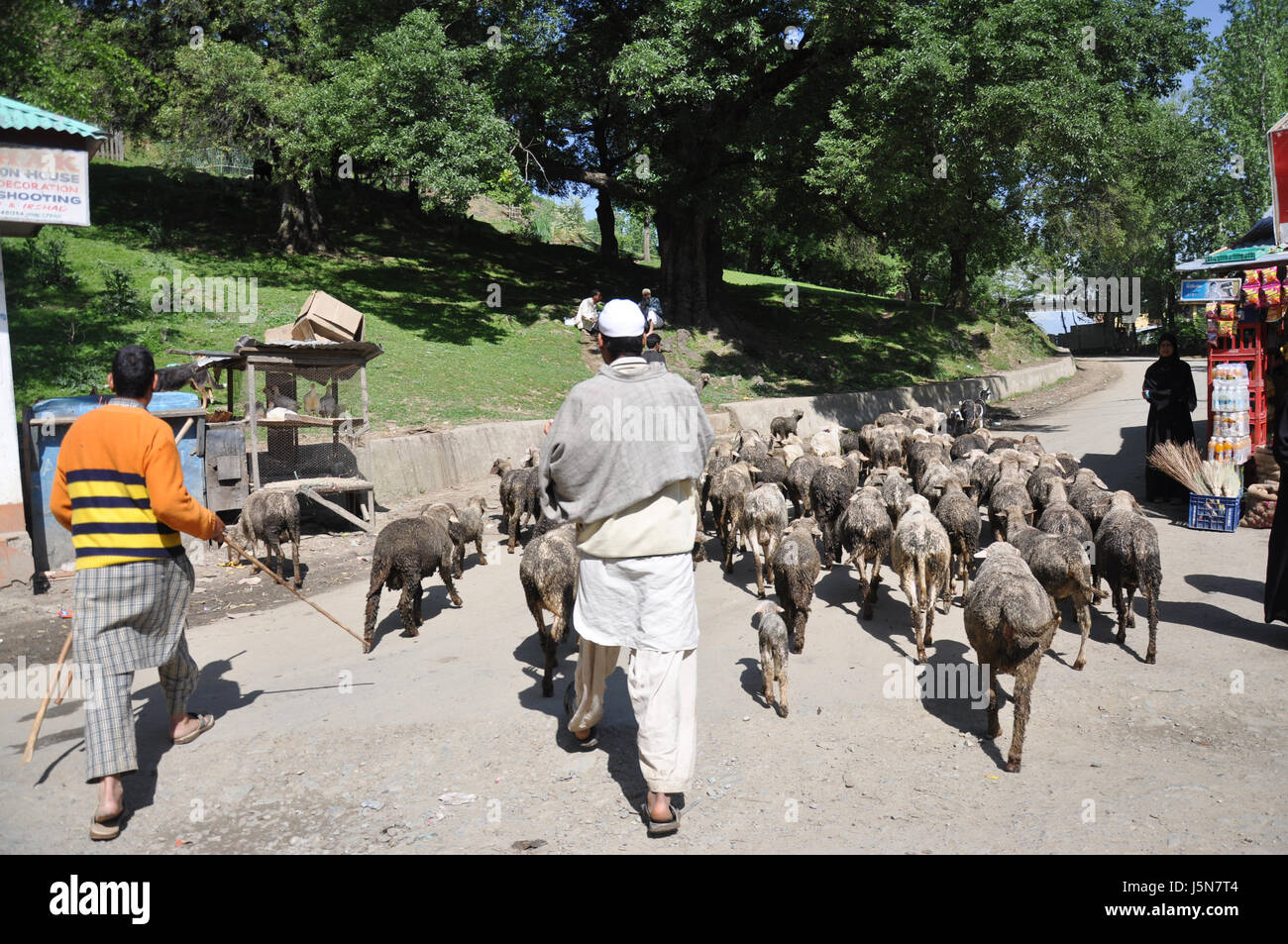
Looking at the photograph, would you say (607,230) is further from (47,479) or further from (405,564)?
(405,564)

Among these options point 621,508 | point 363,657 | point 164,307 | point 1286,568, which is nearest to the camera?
point 621,508

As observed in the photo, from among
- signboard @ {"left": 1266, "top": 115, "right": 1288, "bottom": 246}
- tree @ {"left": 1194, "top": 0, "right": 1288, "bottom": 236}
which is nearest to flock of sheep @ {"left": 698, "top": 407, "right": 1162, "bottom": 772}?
signboard @ {"left": 1266, "top": 115, "right": 1288, "bottom": 246}

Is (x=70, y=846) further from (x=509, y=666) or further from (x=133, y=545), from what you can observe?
(x=509, y=666)

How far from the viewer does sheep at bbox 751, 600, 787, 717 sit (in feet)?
18.1

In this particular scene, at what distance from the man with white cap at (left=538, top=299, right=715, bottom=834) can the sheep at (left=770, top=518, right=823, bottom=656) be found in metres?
2.26

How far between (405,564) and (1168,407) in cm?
961

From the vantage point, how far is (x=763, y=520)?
7.96 meters

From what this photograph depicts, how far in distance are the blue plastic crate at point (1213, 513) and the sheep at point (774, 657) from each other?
6.78 meters

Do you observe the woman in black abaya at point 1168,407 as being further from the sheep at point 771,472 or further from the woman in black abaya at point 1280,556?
the woman in black abaya at point 1280,556

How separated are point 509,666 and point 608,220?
29376mm

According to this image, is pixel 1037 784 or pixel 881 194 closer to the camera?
pixel 1037 784

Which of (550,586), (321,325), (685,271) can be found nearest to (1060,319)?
(685,271)

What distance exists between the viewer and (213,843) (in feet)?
13.7

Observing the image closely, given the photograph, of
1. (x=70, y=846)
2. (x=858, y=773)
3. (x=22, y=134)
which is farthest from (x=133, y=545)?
(x=22, y=134)
